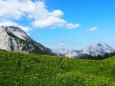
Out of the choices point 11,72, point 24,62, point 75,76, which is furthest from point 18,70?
point 75,76

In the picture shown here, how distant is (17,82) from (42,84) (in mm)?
2310

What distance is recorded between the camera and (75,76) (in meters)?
31.1

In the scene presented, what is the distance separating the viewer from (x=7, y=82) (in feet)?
90.3

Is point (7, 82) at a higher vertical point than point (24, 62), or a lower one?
lower

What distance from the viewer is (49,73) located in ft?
110

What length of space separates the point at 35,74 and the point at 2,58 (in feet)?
22.3

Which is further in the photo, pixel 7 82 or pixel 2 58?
pixel 2 58

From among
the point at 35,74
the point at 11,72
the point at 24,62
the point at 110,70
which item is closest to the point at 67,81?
the point at 35,74

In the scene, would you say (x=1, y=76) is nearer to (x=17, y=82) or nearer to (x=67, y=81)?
(x=17, y=82)

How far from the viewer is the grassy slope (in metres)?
28.5

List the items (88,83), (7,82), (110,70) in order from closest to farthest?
(7,82) < (88,83) < (110,70)

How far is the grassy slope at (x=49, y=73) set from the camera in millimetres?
28469

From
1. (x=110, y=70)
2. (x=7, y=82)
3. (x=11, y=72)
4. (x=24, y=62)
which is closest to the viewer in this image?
(x=7, y=82)

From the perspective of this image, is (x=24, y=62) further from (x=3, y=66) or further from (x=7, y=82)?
(x=7, y=82)
